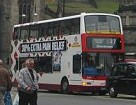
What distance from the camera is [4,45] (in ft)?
248

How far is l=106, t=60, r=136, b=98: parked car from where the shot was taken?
990 inches

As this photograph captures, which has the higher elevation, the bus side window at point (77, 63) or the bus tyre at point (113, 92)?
the bus side window at point (77, 63)

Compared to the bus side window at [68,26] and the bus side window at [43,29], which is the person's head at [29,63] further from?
the bus side window at [43,29]

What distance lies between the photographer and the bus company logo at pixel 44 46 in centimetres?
3125

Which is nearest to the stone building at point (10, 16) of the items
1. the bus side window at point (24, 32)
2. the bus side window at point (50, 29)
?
the bus side window at point (24, 32)

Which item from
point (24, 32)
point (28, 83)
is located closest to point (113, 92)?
point (24, 32)

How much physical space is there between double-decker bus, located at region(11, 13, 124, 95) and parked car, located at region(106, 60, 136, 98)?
5.65 ft

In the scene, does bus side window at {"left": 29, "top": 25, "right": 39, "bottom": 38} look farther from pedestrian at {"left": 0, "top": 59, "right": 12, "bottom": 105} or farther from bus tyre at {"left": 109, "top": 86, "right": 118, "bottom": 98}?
pedestrian at {"left": 0, "top": 59, "right": 12, "bottom": 105}

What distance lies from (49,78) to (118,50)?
5.81 metres

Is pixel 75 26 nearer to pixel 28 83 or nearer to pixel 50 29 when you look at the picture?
pixel 50 29

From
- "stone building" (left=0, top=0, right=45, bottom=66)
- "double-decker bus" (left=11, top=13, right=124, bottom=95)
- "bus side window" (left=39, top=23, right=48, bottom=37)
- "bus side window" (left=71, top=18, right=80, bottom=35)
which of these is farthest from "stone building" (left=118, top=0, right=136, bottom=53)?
"stone building" (left=0, top=0, right=45, bottom=66)

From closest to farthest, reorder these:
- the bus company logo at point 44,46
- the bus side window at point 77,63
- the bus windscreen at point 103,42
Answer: the bus windscreen at point 103,42
the bus side window at point 77,63
the bus company logo at point 44,46

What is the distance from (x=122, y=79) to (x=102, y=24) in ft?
16.0

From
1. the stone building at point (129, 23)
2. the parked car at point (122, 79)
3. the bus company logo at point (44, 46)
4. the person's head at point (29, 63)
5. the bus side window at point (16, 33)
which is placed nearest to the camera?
the person's head at point (29, 63)
